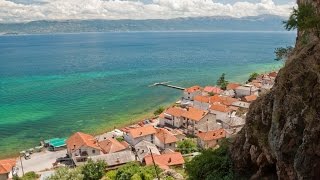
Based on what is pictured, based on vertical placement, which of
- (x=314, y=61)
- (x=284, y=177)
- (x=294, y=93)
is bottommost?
(x=284, y=177)

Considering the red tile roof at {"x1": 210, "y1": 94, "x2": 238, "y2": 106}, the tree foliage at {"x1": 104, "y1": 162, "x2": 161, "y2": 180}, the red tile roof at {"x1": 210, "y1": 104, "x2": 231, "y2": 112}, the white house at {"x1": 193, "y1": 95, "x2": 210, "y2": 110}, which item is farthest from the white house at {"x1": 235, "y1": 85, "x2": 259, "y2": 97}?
the tree foliage at {"x1": 104, "y1": 162, "x2": 161, "y2": 180}

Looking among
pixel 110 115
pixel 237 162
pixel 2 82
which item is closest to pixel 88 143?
pixel 110 115

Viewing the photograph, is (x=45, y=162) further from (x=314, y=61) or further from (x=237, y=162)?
(x=314, y=61)

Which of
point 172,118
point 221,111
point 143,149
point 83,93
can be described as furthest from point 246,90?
point 83,93

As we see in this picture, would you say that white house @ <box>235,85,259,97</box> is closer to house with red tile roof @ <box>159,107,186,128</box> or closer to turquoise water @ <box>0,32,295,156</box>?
turquoise water @ <box>0,32,295,156</box>

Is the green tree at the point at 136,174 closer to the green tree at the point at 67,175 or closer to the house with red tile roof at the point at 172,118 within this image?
the green tree at the point at 67,175

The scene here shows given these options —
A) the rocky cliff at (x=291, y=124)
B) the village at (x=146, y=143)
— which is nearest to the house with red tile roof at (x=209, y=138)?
the village at (x=146, y=143)
